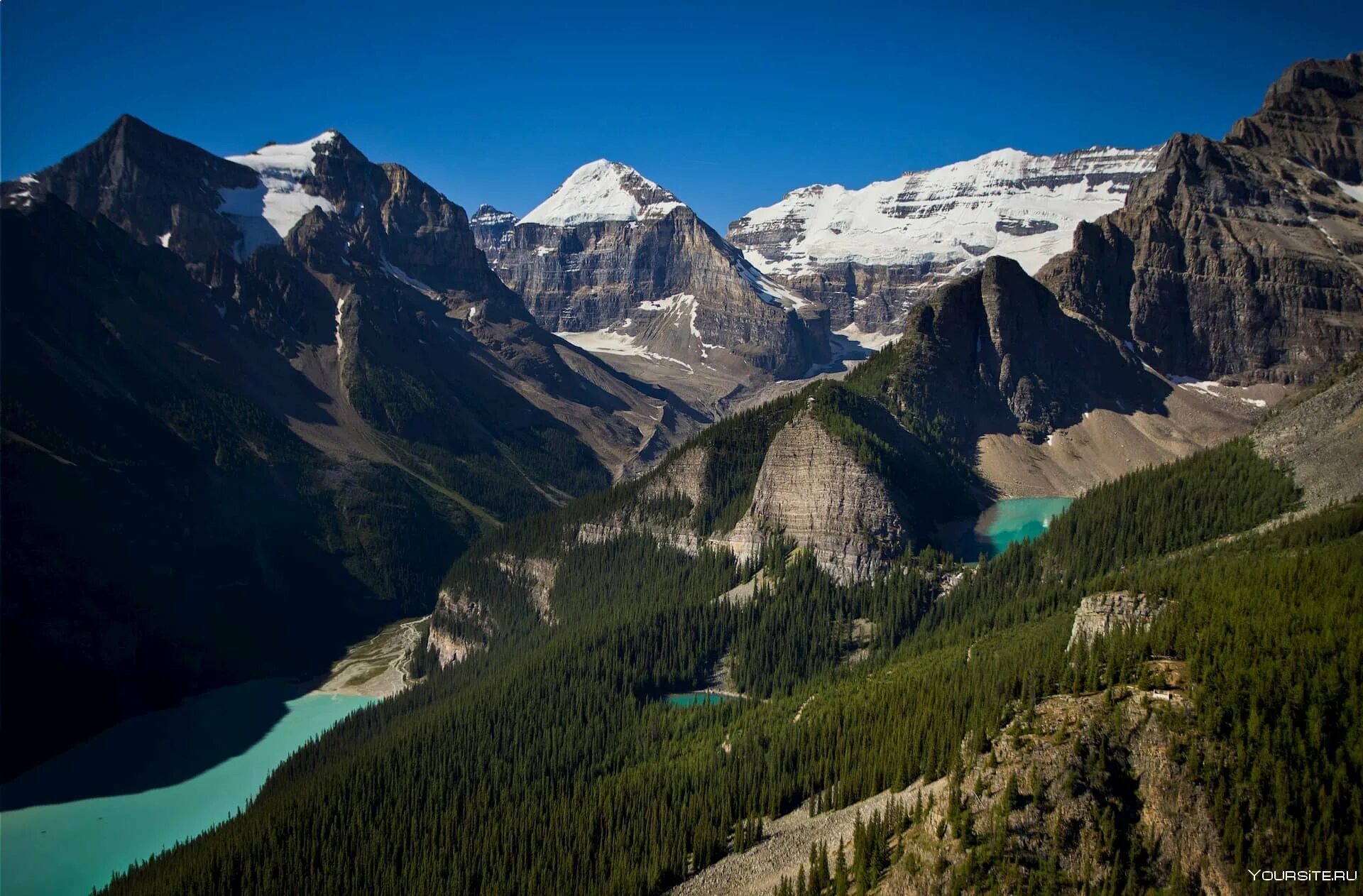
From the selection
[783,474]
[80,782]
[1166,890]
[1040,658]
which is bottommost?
[80,782]

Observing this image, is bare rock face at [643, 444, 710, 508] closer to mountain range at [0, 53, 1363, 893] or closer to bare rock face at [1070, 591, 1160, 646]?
mountain range at [0, 53, 1363, 893]

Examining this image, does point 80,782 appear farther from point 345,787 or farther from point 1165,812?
point 1165,812

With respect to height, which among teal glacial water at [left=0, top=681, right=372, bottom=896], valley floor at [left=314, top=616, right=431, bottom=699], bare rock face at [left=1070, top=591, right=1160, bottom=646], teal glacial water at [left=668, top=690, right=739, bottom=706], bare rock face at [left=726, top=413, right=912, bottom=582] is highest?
bare rock face at [left=726, top=413, right=912, bottom=582]

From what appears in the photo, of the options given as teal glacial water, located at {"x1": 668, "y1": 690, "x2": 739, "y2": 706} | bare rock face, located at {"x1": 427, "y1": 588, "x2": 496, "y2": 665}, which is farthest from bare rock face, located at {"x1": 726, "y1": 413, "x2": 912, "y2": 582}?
bare rock face, located at {"x1": 427, "y1": 588, "x2": 496, "y2": 665}

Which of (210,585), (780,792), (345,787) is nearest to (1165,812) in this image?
(780,792)

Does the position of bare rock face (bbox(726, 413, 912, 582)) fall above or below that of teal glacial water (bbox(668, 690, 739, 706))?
above

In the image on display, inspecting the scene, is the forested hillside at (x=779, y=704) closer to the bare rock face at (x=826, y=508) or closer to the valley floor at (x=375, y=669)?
the bare rock face at (x=826, y=508)

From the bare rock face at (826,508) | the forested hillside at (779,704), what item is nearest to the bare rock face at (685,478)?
the forested hillside at (779,704)
